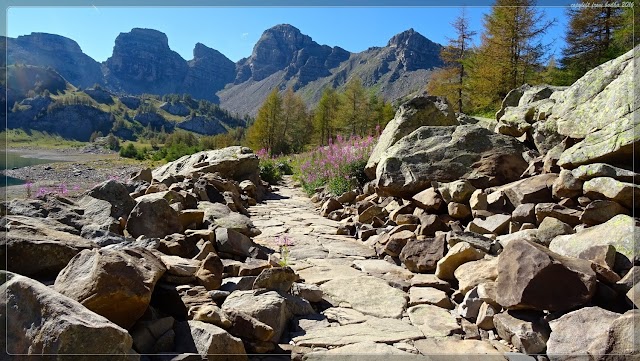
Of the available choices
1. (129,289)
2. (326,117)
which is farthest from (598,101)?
(326,117)

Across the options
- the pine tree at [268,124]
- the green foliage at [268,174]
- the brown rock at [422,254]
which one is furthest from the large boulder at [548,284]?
the pine tree at [268,124]

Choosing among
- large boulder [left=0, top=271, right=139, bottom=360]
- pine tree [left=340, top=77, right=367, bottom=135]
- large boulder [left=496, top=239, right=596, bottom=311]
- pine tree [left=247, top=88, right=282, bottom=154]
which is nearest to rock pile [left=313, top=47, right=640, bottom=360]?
large boulder [left=496, top=239, right=596, bottom=311]

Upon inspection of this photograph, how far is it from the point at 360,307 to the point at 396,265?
4.99 feet

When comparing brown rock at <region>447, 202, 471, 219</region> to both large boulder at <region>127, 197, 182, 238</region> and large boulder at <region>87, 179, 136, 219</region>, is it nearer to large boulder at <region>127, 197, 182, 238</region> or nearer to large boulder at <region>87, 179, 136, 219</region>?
large boulder at <region>127, 197, 182, 238</region>

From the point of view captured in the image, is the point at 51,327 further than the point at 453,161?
No

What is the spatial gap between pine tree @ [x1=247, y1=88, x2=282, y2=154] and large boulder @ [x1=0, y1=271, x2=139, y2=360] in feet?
144

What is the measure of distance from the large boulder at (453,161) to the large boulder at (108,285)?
4.77m

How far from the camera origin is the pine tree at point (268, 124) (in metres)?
46.6

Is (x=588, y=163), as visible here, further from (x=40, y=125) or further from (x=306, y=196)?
(x=40, y=125)

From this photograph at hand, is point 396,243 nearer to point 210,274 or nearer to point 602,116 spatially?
point 210,274

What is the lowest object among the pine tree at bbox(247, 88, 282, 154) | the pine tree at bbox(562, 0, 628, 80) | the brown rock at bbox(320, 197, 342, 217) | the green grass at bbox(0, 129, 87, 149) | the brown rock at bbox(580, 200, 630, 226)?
the brown rock at bbox(320, 197, 342, 217)

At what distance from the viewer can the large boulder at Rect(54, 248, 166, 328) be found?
2371mm

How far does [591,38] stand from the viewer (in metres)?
25.6

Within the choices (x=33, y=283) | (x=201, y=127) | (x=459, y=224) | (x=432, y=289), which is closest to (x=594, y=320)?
(x=432, y=289)
